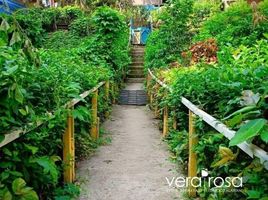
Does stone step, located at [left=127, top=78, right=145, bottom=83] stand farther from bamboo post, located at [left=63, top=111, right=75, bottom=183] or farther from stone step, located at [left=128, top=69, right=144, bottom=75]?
bamboo post, located at [left=63, top=111, right=75, bottom=183]

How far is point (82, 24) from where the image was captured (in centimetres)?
1625

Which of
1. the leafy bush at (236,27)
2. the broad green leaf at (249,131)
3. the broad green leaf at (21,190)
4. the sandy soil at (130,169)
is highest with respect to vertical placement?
the leafy bush at (236,27)

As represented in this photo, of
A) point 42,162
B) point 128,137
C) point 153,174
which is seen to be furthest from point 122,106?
point 42,162

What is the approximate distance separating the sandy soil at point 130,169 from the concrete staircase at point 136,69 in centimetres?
930

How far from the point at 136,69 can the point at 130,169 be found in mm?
13567

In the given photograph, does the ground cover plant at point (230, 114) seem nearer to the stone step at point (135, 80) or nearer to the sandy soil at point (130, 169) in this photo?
the sandy soil at point (130, 169)

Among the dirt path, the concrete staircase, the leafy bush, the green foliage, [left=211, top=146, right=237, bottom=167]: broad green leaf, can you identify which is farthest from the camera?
the concrete staircase

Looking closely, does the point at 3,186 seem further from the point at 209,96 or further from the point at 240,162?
the point at 209,96

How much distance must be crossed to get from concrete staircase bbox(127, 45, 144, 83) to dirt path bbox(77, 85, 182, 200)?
30.5 ft

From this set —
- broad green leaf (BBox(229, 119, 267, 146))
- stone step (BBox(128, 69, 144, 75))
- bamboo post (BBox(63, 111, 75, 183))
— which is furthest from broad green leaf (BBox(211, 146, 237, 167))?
stone step (BBox(128, 69, 144, 75))

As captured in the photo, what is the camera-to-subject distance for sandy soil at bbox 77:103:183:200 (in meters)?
4.41

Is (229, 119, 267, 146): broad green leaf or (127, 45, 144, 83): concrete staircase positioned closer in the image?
(229, 119, 267, 146): broad green leaf

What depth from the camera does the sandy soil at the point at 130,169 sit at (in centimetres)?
441

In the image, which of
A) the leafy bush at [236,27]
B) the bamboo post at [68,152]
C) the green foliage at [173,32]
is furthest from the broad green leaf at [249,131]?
the green foliage at [173,32]
